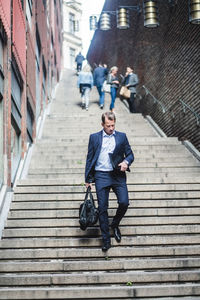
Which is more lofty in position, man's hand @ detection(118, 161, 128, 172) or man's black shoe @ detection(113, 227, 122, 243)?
man's hand @ detection(118, 161, 128, 172)

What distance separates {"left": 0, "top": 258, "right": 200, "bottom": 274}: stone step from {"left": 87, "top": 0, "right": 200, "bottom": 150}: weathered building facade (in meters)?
5.10

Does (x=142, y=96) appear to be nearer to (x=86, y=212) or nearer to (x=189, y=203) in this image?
(x=189, y=203)

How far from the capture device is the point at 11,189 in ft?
25.7

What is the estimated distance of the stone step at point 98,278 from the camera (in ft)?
17.9

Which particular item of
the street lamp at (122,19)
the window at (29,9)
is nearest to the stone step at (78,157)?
the window at (29,9)

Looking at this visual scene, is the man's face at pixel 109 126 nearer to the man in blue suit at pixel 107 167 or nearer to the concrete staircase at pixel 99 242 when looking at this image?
the man in blue suit at pixel 107 167

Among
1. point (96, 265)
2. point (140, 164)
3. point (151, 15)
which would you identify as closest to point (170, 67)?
point (151, 15)

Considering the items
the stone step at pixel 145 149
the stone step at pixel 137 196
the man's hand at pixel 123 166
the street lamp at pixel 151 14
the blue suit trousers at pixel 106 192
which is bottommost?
the stone step at pixel 145 149

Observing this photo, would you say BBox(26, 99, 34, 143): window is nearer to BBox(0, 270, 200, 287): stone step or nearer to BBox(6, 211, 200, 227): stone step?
BBox(6, 211, 200, 227): stone step

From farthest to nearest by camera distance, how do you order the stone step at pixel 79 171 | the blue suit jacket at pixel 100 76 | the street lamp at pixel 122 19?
1. the blue suit jacket at pixel 100 76
2. the street lamp at pixel 122 19
3. the stone step at pixel 79 171

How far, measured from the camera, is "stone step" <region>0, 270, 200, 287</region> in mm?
5441

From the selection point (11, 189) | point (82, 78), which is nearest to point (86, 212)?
point (11, 189)

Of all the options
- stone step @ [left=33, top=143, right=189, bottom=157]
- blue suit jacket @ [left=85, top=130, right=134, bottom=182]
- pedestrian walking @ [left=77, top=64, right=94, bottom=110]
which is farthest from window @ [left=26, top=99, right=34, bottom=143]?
blue suit jacket @ [left=85, top=130, right=134, bottom=182]

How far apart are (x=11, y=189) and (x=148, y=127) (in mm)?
6733
